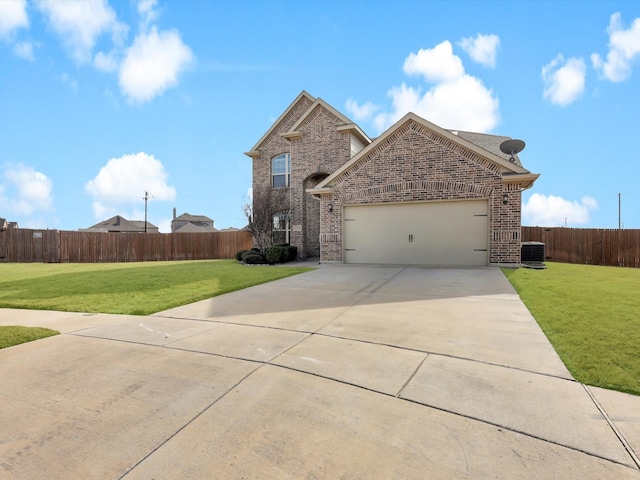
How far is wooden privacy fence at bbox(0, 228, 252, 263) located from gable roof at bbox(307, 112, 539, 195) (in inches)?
397

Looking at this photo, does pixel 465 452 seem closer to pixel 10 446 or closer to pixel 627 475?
pixel 627 475

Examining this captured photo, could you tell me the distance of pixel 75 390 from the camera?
3.24 metres

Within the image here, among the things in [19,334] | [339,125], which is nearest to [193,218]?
[339,125]

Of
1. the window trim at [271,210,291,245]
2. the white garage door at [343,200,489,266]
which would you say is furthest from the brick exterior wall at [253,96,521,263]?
the window trim at [271,210,291,245]

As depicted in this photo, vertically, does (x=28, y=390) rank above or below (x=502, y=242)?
below

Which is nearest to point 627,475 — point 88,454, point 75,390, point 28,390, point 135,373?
point 88,454

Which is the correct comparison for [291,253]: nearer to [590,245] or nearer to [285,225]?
[285,225]

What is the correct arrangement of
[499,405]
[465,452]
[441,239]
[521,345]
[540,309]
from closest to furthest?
[465,452], [499,405], [521,345], [540,309], [441,239]

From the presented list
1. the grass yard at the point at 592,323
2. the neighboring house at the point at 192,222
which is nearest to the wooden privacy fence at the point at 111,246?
the grass yard at the point at 592,323

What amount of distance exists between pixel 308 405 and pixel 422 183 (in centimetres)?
1073

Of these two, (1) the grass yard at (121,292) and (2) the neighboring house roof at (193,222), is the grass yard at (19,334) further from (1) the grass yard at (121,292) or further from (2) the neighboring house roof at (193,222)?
(2) the neighboring house roof at (193,222)

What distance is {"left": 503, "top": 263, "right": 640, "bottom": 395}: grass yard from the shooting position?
11.4 feet

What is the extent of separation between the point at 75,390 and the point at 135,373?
0.51 metres

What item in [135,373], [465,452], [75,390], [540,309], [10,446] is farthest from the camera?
[540,309]
